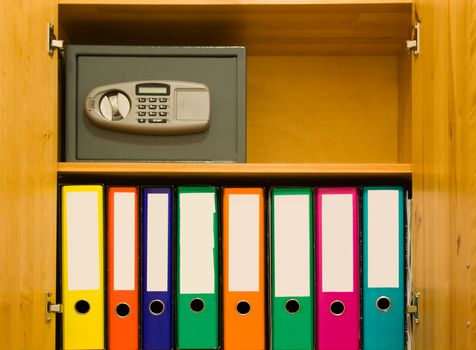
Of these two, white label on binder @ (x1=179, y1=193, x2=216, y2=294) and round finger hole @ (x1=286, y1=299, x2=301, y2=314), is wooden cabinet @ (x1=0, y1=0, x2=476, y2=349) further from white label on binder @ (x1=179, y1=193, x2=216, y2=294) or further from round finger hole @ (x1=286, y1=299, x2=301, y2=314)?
round finger hole @ (x1=286, y1=299, x2=301, y2=314)

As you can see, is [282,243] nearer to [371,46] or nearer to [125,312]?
[125,312]

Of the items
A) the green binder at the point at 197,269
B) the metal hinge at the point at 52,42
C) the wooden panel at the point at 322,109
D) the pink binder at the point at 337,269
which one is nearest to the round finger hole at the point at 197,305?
the green binder at the point at 197,269

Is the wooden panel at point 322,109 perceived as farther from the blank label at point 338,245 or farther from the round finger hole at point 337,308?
the round finger hole at point 337,308

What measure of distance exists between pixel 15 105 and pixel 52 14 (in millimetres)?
299

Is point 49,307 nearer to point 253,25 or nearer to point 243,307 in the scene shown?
point 243,307

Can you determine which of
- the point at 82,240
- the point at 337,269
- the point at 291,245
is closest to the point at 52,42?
the point at 82,240

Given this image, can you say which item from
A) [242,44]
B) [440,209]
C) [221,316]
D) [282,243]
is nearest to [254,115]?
[242,44]

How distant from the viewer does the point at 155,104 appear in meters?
1.45

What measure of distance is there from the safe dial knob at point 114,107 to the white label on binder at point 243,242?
11.7 inches

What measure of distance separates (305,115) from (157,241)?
56 centimetres

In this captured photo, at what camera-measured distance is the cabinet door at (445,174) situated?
1.04 metres

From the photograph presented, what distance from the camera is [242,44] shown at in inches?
65.5

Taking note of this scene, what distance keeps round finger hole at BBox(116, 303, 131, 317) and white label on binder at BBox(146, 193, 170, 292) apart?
0.18 ft

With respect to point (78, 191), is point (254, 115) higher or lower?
higher
